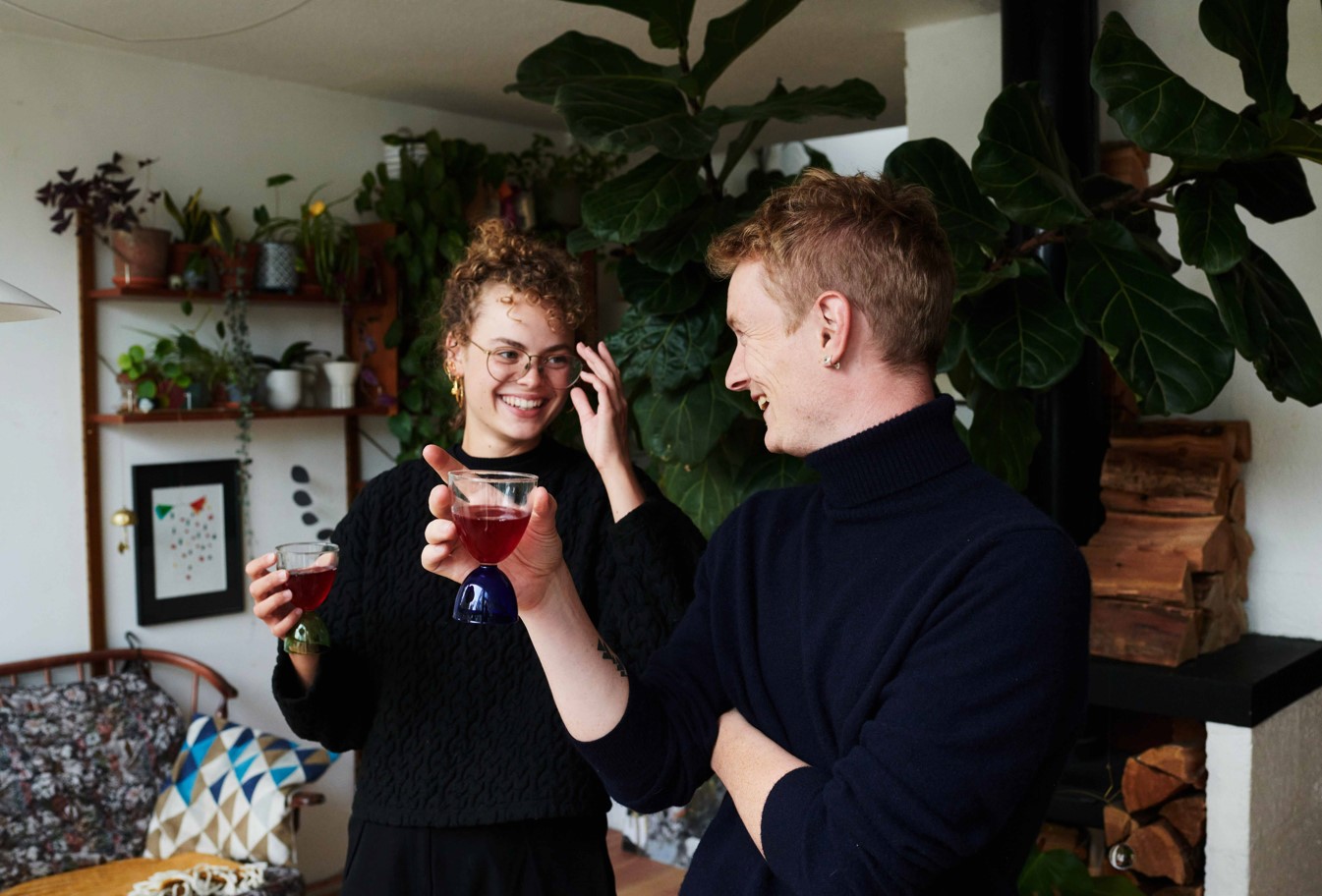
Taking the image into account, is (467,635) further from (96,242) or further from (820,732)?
(96,242)

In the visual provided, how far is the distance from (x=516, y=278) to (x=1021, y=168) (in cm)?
87

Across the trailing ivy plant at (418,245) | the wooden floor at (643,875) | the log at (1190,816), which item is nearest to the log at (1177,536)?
the log at (1190,816)

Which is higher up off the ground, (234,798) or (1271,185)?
(1271,185)

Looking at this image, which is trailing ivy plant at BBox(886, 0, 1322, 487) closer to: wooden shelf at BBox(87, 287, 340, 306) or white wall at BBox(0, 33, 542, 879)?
wooden shelf at BBox(87, 287, 340, 306)

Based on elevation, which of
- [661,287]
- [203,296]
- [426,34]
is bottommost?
[661,287]

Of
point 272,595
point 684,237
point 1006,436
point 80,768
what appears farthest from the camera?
point 80,768

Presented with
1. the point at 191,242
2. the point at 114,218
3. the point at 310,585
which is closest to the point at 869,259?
the point at 310,585

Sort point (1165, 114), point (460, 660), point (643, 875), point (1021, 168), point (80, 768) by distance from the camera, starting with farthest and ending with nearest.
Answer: point (643, 875)
point (80, 768)
point (1021, 168)
point (1165, 114)
point (460, 660)

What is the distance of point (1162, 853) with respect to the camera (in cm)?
256

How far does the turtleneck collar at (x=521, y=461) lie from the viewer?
1.63 m

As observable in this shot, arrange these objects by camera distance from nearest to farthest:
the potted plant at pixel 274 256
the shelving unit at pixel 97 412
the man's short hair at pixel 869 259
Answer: the man's short hair at pixel 869 259, the shelving unit at pixel 97 412, the potted plant at pixel 274 256

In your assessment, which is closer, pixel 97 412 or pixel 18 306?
pixel 18 306

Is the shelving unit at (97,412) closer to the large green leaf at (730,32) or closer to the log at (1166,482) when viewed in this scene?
the large green leaf at (730,32)

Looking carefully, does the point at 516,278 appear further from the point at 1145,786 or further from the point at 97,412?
the point at 97,412
